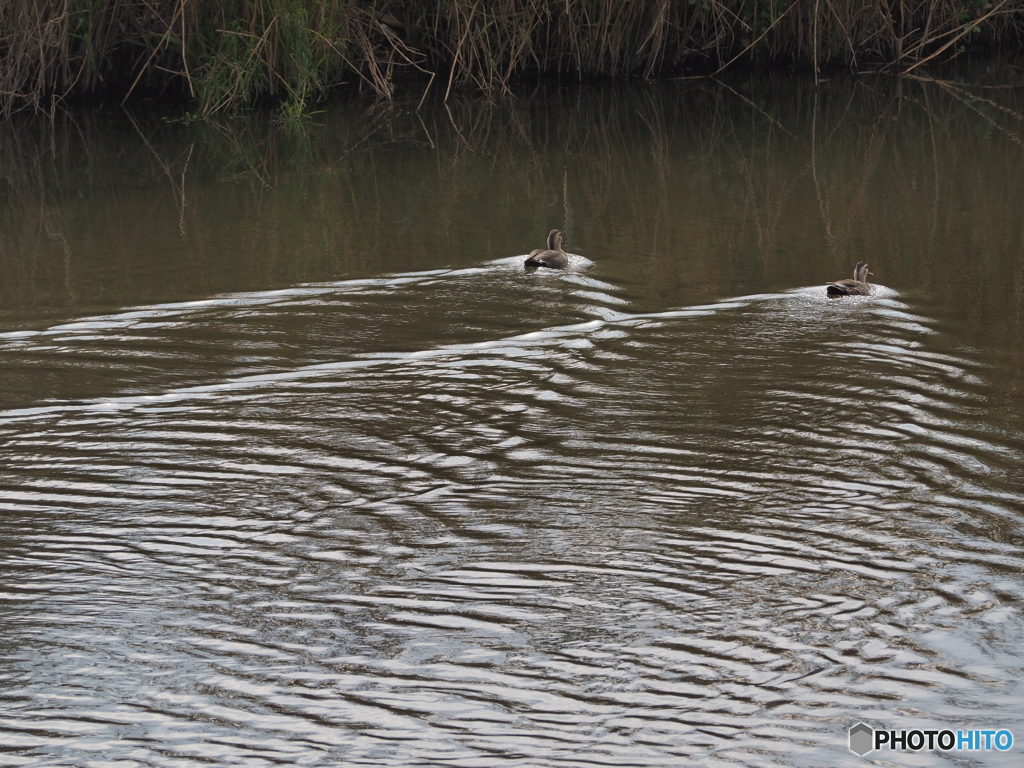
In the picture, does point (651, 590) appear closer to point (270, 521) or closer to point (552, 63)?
point (270, 521)

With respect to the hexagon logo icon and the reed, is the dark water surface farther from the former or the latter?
the reed

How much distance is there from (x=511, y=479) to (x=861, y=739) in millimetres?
2442

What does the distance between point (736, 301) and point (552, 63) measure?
503 inches

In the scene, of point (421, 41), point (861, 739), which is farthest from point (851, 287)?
point (421, 41)

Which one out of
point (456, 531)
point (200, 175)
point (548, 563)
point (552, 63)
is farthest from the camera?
point (552, 63)

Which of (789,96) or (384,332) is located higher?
(789,96)

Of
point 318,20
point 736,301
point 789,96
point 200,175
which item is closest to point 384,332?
point 736,301

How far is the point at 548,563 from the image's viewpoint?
520 cm

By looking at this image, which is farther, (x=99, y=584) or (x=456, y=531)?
(x=456, y=531)

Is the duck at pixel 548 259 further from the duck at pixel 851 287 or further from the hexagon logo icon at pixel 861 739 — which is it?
the hexagon logo icon at pixel 861 739

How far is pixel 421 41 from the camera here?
775 inches

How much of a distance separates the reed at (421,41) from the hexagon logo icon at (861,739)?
562 inches

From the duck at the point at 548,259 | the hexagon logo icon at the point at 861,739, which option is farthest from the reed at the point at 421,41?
the hexagon logo icon at the point at 861,739

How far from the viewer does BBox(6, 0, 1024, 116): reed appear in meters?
17.0
